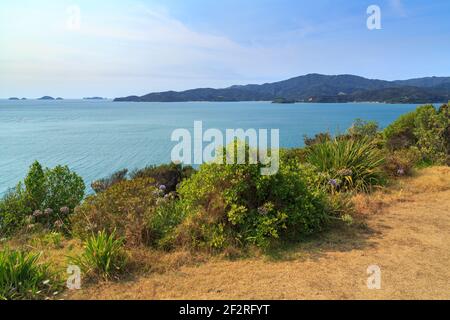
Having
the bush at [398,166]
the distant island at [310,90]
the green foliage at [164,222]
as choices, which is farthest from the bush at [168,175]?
the distant island at [310,90]

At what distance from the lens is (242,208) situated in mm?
4277

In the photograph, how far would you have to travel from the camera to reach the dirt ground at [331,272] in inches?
129

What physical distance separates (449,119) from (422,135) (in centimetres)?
90

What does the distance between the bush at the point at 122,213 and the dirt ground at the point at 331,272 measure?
896 millimetres

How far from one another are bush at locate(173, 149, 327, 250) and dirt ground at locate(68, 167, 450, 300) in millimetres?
314

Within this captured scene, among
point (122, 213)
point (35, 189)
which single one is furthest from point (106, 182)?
point (122, 213)

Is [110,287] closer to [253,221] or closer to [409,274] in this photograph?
[253,221]

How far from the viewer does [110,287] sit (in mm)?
3447

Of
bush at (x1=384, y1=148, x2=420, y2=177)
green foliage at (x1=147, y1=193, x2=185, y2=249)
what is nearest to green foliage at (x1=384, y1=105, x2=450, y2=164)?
bush at (x1=384, y1=148, x2=420, y2=177)

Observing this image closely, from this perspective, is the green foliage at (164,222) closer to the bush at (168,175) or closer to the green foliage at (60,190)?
the green foliage at (60,190)

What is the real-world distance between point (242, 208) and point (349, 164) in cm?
432

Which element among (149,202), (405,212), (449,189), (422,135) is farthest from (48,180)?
(422,135)

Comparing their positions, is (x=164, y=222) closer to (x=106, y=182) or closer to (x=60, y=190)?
(x=60, y=190)

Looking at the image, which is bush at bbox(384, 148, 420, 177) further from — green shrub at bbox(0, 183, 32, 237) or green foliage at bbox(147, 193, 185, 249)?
green shrub at bbox(0, 183, 32, 237)
